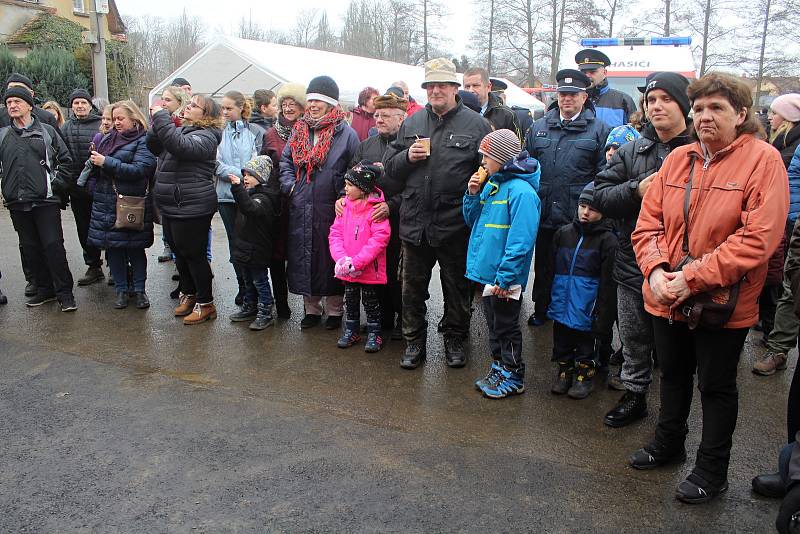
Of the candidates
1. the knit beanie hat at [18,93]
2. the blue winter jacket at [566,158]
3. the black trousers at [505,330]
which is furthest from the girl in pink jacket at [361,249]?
the knit beanie hat at [18,93]

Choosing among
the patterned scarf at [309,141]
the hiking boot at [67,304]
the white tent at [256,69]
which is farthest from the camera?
the white tent at [256,69]

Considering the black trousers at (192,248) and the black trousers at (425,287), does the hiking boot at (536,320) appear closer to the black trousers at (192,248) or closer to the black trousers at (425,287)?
the black trousers at (425,287)

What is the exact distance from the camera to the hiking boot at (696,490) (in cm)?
313

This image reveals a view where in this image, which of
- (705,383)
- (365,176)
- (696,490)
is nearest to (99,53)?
(365,176)

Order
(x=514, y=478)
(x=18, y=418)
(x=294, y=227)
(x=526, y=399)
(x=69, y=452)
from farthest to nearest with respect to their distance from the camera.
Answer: (x=294, y=227) < (x=526, y=399) < (x=18, y=418) < (x=69, y=452) < (x=514, y=478)

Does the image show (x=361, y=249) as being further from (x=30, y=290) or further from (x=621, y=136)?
(x=30, y=290)

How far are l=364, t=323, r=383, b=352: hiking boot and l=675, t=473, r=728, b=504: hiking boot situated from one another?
2655 millimetres

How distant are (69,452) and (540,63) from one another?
4048 centimetres

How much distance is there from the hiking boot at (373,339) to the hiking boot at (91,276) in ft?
12.6

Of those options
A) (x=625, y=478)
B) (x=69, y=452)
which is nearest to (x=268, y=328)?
(x=69, y=452)

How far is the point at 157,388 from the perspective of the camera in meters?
4.57

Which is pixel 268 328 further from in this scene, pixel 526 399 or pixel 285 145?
pixel 526 399

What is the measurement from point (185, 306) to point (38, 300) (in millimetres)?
1646

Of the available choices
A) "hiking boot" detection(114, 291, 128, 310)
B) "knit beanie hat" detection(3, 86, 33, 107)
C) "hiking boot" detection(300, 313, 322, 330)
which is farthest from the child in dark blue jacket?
"knit beanie hat" detection(3, 86, 33, 107)
